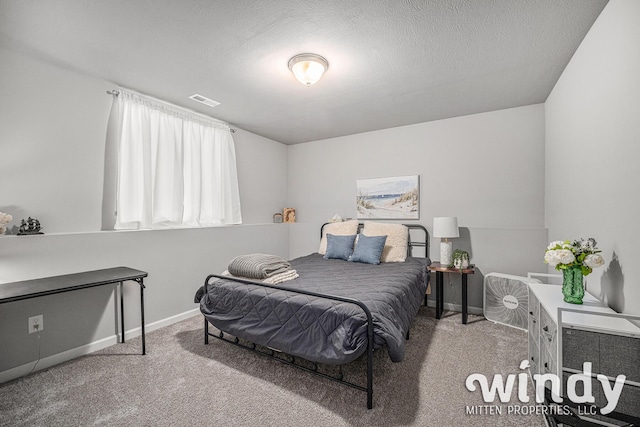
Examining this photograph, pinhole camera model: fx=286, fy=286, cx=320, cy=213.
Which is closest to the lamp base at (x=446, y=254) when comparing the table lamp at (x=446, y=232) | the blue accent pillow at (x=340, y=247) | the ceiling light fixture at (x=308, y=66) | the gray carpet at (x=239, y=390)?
the table lamp at (x=446, y=232)

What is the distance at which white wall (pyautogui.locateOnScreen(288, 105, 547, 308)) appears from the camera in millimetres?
3389

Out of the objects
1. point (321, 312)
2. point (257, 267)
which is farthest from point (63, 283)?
point (321, 312)

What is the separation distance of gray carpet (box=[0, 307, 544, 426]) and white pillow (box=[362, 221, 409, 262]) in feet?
3.67

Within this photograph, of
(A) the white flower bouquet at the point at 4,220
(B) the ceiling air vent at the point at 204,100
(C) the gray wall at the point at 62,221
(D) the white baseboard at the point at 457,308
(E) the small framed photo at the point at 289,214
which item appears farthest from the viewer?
(E) the small framed photo at the point at 289,214

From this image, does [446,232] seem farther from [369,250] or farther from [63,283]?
[63,283]

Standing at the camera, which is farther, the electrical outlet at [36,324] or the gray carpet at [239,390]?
the electrical outlet at [36,324]

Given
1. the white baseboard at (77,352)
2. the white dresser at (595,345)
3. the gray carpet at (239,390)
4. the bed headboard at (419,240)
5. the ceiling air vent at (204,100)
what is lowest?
the gray carpet at (239,390)

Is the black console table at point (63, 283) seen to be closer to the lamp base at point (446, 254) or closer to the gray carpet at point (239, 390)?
the gray carpet at point (239, 390)

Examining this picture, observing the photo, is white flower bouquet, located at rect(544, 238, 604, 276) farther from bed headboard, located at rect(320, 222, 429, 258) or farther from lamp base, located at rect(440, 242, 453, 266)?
bed headboard, located at rect(320, 222, 429, 258)

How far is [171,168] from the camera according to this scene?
3.35 m

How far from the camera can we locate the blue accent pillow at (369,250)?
11.4 feet

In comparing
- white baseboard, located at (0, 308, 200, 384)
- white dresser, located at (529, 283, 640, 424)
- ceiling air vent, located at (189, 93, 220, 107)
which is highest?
ceiling air vent, located at (189, 93, 220, 107)

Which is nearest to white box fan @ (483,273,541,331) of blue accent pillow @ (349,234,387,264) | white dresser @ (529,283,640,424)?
blue accent pillow @ (349,234,387,264)

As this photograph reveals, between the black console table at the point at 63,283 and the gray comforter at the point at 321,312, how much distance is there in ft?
2.27
